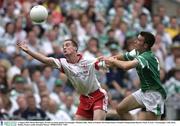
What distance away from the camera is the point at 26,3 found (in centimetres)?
2305

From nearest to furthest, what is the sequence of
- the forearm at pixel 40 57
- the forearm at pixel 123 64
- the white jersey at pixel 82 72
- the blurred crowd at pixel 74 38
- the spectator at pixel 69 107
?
1. the forearm at pixel 123 64
2. the forearm at pixel 40 57
3. the white jersey at pixel 82 72
4. the blurred crowd at pixel 74 38
5. the spectator at pixel 69 107

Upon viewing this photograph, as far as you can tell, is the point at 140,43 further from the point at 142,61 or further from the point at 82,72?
the point at 82,72

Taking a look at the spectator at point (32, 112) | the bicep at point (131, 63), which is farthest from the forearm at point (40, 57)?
the spectator at point (32, 112)

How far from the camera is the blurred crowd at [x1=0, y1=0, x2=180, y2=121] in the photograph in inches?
776

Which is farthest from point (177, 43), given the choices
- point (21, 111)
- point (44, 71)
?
point (21, 111)

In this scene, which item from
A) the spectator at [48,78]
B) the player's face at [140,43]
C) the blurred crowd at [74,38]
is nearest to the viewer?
the player's face at [140,43]

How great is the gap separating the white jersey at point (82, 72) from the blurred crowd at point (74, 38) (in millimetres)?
2769

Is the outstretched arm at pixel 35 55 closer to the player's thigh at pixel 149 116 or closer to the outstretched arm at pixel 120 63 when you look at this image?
the outstretched arm at pixel 120 63

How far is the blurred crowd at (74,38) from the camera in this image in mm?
19703

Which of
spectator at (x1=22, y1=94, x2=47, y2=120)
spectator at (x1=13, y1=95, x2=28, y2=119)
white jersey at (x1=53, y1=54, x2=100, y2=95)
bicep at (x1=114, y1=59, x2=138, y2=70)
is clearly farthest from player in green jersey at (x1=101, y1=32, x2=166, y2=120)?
spectator at (x1=13, y1=95, x2=28, y2=119)

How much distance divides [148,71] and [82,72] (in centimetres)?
116

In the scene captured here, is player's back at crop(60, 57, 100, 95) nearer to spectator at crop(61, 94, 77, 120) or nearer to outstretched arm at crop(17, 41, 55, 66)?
outstretched arm at crop(17, 41, 55, 66)

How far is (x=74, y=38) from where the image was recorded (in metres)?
22.5

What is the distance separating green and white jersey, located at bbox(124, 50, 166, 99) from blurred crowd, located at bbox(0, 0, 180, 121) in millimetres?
2923
